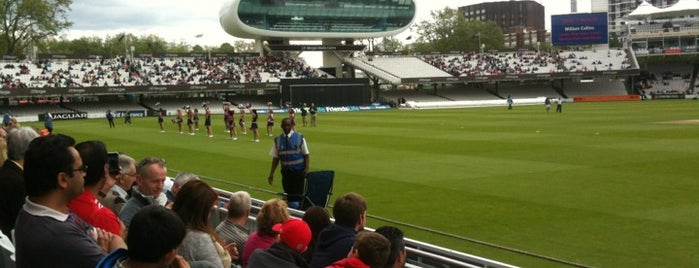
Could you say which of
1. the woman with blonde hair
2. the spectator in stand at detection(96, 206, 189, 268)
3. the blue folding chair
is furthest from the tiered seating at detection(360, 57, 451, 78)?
the spectator in stand at detection(96, 206, 189, 268)

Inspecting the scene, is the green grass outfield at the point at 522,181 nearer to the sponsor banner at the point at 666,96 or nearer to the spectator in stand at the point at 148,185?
the spectator in stand at the point at 148,185

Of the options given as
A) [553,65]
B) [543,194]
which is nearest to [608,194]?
[543,194]

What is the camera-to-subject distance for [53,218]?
378 cm

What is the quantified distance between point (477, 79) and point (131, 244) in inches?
3436

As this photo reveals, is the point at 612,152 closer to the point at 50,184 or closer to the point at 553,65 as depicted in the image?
the point at 50,184

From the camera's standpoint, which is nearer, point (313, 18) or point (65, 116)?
point (65, 116)

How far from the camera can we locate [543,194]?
15.1 m

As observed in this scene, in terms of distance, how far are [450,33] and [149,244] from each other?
460 ft

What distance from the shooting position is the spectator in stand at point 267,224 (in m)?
5.76

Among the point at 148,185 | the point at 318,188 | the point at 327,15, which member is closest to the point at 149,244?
the point at 148,185

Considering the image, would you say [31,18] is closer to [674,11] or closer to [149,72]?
[149,72]

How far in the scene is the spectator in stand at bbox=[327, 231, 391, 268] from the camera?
14.6 ft

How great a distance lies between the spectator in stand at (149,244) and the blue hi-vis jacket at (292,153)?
9.66 metres

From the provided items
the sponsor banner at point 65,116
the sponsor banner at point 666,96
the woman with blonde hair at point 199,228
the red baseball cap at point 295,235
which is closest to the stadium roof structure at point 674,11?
the sponsor banner at point 666,96
